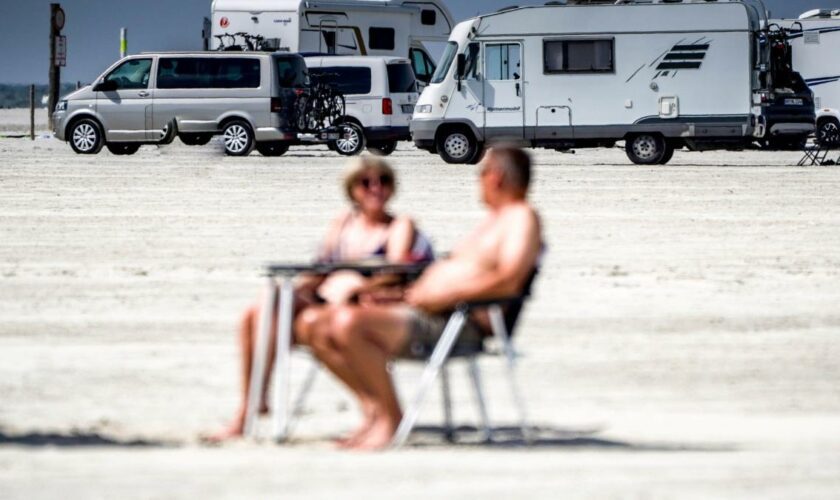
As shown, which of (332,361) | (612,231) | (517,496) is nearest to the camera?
(517,496)

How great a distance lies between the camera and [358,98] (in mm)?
28922

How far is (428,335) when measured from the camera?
622cm

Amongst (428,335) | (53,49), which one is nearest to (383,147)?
(53,49)

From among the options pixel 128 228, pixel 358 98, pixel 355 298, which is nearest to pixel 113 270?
pixel 128 228

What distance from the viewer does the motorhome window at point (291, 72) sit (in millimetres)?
27703

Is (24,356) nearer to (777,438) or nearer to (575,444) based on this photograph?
(575,444)

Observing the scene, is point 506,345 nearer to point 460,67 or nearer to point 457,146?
point 460,67

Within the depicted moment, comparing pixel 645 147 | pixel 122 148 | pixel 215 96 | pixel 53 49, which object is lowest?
pixel 645 147

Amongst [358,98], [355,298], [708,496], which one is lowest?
[708,496]

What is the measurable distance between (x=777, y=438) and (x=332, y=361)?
1594mm

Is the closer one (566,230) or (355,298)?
(355,298)

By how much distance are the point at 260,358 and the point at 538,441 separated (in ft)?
3.30

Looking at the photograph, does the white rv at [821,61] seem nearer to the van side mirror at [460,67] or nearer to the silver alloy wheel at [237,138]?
the van side mirror at [460,67]

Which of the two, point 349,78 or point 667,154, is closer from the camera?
point 667,154
